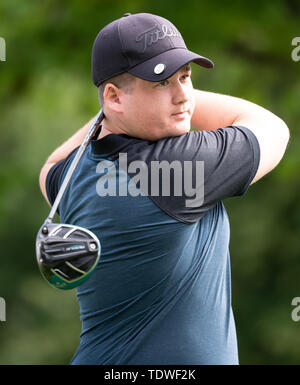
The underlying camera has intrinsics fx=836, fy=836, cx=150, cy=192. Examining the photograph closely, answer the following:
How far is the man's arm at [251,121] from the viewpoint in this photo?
9.30ft

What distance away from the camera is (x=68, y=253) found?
2.55 metres

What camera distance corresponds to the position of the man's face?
2717 millimetres

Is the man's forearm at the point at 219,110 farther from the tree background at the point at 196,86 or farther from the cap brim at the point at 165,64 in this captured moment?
the tree background at the point at 196,86

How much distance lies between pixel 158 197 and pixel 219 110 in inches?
20.0

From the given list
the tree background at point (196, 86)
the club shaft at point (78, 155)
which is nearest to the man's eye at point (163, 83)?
the club shaft at point (78, 155)

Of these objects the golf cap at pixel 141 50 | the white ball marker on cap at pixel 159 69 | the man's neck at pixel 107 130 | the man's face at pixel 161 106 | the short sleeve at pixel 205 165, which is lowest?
the short sleeve at pixel 205 165

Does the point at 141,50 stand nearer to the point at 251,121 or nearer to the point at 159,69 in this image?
the point at 159,69

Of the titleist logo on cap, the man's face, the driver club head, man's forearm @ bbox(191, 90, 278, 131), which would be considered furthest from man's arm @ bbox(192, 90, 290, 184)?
the driver club head

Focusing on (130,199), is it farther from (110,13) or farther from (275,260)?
(275,260)

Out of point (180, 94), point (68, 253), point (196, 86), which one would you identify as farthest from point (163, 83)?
point (196, 86)

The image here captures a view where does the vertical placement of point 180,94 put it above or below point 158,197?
above

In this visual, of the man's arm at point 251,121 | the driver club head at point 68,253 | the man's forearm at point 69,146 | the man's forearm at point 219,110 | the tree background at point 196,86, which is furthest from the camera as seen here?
the tree background at point 196,86

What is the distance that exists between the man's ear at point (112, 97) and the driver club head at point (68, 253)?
0.46m
